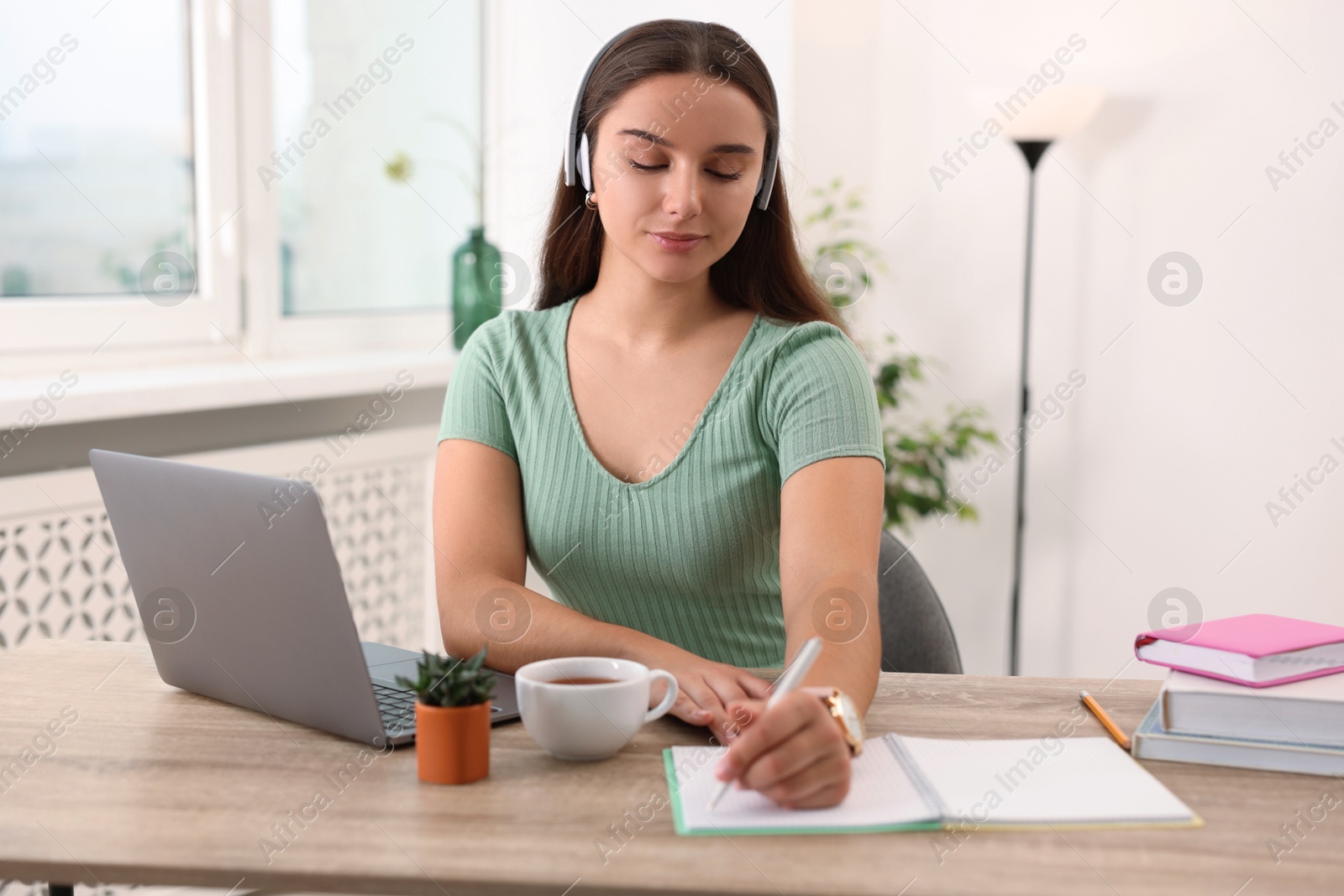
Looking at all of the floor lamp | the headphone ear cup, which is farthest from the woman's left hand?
the floor lamp

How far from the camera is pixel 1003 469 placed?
2.92 m

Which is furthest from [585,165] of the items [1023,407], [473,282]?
[1023,407]

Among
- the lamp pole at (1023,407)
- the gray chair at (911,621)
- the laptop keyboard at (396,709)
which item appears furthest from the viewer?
the lamp pole at (1023,407)

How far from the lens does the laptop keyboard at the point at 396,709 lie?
3.19 ft

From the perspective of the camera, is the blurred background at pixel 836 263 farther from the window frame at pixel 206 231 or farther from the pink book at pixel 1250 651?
the pink book at pixel 1250 651

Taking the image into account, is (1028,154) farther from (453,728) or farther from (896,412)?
(453,728)

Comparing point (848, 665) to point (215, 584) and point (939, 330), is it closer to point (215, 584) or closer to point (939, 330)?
point (215, 584)

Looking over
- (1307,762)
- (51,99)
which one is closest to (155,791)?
(1307,762)

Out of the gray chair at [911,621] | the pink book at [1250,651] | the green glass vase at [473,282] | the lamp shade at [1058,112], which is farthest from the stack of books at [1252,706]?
the green glass vase at [473,282]

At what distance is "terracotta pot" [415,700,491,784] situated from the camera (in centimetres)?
86

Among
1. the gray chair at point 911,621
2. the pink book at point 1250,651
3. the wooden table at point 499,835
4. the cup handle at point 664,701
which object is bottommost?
the gray chair at point 911,621

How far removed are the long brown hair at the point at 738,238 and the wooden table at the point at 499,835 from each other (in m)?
0.65

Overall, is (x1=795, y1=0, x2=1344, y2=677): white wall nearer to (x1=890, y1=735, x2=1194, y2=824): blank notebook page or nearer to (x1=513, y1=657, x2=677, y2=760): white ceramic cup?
(x1=890, y1=735, x2=1194, y2=824): blank notebook page

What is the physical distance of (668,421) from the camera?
139cm
